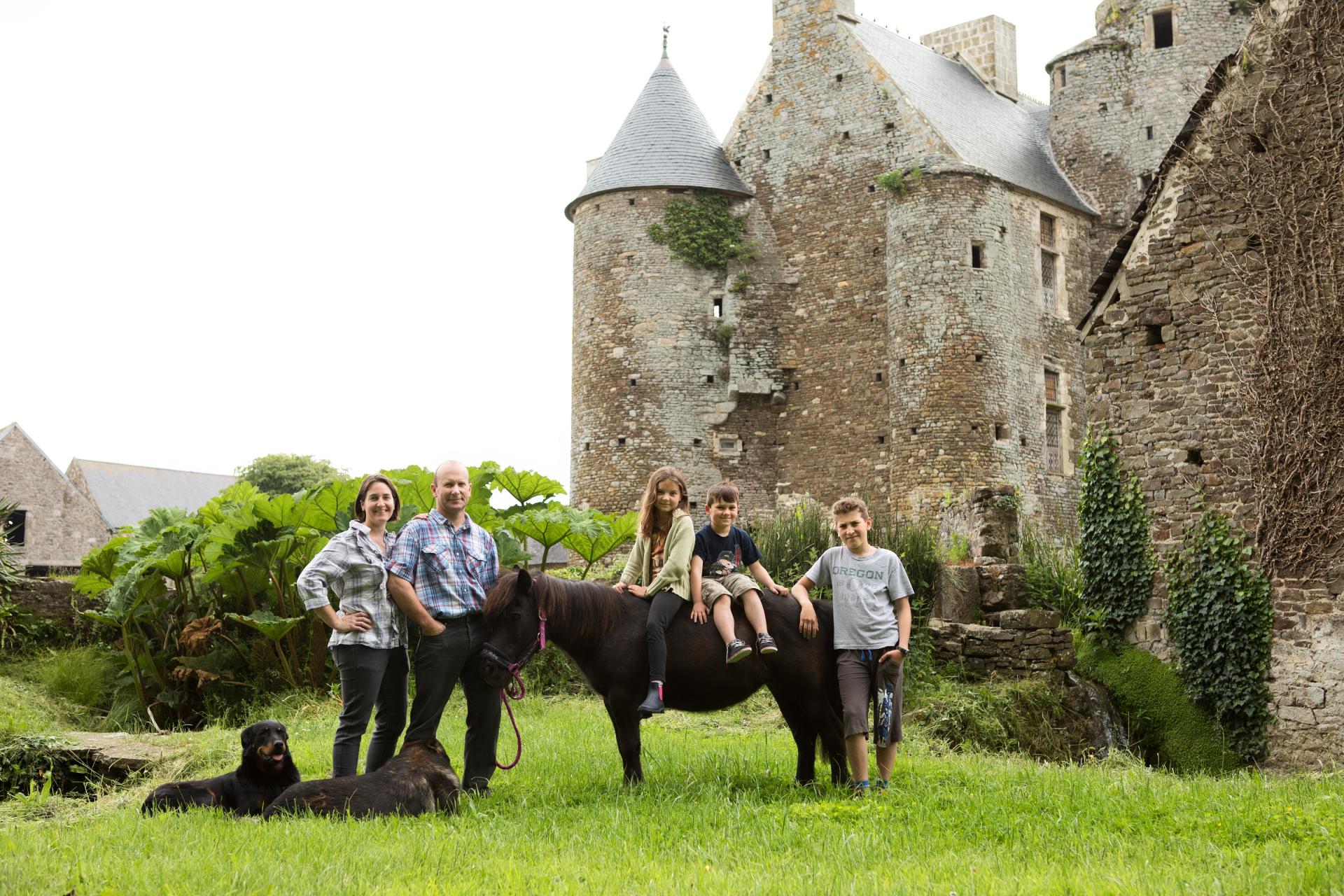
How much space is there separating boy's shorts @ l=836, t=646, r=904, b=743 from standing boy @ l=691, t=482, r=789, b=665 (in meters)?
0.45

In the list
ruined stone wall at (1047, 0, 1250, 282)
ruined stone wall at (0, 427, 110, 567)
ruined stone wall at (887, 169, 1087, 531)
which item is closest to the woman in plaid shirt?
ruined stone wall at (887, 169, 1087, 531)

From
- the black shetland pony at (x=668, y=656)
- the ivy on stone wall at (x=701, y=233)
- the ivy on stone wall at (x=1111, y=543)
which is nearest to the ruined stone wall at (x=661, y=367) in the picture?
the ivy on stone wall at (x=701, y=233)

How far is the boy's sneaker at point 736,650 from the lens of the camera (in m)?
6.83

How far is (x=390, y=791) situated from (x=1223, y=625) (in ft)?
29.6

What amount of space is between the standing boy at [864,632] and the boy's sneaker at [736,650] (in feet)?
1.52

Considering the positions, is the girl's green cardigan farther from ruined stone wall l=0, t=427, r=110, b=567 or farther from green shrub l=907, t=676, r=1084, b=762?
ruined stone wall l=0, t=427, r=110, b=567

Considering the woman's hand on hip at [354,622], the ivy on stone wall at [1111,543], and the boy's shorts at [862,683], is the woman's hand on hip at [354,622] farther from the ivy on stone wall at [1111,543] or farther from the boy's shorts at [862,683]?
the ivy on stone wall at [1111,543]

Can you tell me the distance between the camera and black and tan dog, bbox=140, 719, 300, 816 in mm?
6406

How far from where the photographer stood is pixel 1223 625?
11.9 metres

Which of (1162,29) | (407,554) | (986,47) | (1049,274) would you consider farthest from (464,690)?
(986,47)

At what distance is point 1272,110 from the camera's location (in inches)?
485

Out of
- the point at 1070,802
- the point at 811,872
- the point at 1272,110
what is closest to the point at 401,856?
the point at 811,872

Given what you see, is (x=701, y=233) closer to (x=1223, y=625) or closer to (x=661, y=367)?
(x=661, y=367)

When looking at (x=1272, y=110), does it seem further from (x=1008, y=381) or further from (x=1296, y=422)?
(x=1008, y=381)
